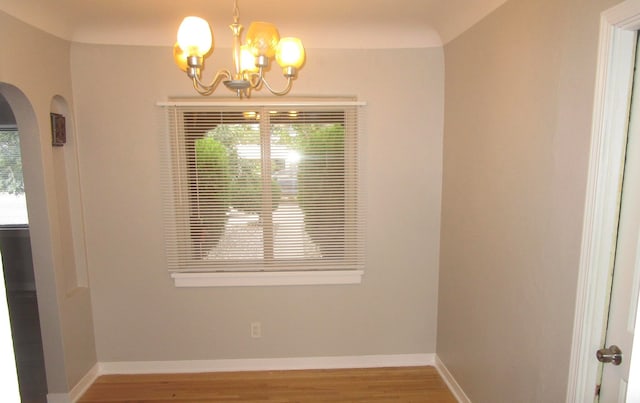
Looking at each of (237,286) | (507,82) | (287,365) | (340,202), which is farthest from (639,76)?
(287,365)

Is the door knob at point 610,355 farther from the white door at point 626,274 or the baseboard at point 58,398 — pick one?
the baseboard at point 58,398

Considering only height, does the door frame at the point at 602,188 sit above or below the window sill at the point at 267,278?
above

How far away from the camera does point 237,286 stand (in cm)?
269

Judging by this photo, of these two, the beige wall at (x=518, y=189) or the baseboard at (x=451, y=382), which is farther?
the baseboard at (x=451, y=382)

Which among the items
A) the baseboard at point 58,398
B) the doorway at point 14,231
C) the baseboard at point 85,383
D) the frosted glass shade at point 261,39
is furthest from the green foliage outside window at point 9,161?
the frosted glass shade at point 261,39

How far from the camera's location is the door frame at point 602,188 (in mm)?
1160

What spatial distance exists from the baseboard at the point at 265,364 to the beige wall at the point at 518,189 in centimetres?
45

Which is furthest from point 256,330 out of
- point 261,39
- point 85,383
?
point 261,39

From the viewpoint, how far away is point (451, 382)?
252 cm

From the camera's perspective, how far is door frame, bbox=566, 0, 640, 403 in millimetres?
1160

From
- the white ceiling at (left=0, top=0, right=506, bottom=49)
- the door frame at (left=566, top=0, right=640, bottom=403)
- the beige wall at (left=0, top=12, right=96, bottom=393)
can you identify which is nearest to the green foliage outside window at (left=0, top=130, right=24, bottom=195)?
the beige wall at (left=0, top=12, right=96, bottom=393)

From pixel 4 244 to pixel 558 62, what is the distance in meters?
5.84

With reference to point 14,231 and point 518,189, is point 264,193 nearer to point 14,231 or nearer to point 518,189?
point 518,189

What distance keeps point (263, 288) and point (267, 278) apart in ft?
0.32
